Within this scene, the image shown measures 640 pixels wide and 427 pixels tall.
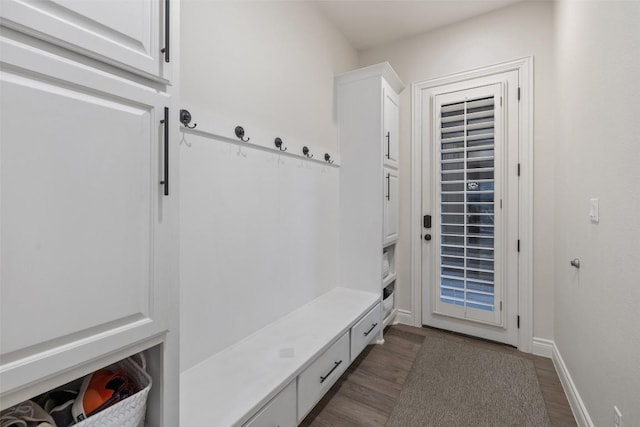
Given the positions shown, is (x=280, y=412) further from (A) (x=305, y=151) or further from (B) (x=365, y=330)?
(A) (x=305, y=151)

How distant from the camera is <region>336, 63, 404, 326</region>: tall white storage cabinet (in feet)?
8.33

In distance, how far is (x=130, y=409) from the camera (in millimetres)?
818

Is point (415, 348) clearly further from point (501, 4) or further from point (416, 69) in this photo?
point (501, 4)

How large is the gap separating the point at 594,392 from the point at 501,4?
290 cm

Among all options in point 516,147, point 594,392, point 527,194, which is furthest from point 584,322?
point 516,147

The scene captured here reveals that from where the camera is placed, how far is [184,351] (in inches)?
54.8

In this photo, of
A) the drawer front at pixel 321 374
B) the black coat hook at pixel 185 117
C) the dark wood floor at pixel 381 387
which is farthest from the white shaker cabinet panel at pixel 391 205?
the black coat hook at pixel 185 117

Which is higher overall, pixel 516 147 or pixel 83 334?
pixel 516 147

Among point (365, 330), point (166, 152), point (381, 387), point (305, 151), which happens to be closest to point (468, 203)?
point (365, 330)

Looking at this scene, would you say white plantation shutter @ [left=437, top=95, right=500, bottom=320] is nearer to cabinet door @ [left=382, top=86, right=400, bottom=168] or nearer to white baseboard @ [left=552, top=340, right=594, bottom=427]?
cabinet door @ [left=382, top=86, right=400, bottom=168]

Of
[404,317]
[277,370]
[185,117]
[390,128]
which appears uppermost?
[390,128]

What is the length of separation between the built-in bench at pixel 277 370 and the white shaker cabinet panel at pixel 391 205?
785 millimetres

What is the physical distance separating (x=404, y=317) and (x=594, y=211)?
195cm

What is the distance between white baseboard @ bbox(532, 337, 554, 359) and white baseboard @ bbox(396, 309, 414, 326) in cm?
102
